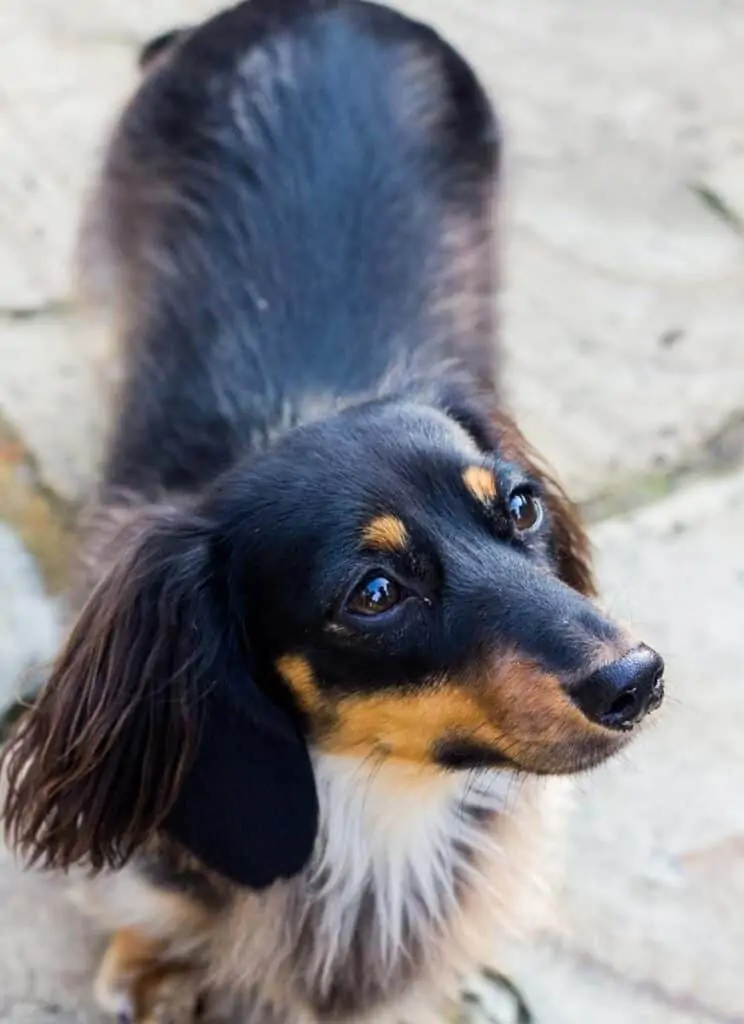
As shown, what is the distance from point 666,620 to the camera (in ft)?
10.6

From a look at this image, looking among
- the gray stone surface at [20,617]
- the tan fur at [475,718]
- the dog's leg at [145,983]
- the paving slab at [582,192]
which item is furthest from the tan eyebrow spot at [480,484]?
the paving slab at [582,192]

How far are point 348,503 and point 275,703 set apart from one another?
0.30 meters

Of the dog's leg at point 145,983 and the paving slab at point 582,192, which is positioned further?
Result: the paving slab at point 582,192

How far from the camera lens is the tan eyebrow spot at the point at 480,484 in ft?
7.29

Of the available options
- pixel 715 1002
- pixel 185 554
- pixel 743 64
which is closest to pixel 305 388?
Result: pixel 185 554

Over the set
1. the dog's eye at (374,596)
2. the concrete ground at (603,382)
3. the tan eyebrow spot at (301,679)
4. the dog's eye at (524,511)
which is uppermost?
the dog's eye at (374,596)

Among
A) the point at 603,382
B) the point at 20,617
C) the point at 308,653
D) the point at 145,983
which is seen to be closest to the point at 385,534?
the point at 308,653

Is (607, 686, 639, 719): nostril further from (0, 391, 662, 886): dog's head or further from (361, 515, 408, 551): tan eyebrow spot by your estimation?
(361, 515, 408, 551): tan eyebrow spot

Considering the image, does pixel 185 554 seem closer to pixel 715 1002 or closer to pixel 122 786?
pixel 122 786

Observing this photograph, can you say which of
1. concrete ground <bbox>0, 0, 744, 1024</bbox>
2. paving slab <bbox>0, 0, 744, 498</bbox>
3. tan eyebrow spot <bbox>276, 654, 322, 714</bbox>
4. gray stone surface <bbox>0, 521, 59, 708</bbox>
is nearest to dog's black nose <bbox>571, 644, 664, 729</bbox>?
tan eyebrow spot <bbox>276, 654, 322, 714</bbox>

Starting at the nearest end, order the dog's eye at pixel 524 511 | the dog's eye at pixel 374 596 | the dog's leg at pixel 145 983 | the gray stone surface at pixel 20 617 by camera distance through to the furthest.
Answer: the dog's eye at pixel 374 596
the dog's eye at pixel 524 511
the dog's leg at pixel 145 983
the gray stone surface at pixel 20 617

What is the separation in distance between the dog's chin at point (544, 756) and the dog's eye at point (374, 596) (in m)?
0.20

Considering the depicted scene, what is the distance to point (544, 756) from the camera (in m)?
2.12

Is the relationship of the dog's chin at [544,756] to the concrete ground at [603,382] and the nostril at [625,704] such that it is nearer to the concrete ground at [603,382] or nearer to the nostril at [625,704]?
the nostril at [625,704]
